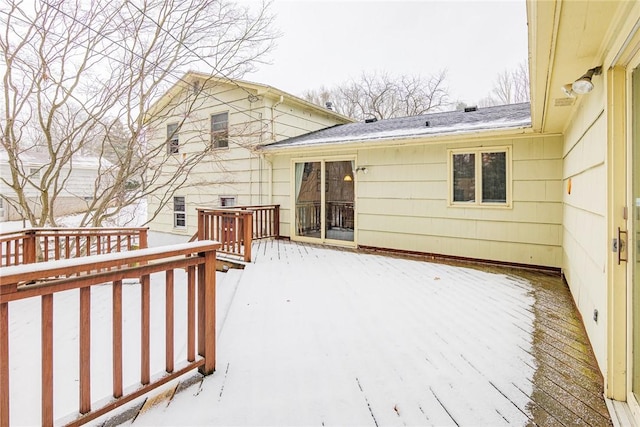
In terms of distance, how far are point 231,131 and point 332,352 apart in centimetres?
726

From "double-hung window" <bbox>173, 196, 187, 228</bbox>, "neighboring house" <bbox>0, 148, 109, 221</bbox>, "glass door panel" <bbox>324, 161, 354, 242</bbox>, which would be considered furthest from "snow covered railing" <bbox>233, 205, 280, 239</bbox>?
"double-hung window" <bbox>173, 196, 187, 228</bbox>

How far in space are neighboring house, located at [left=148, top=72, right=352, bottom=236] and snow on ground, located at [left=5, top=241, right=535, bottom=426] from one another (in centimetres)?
439

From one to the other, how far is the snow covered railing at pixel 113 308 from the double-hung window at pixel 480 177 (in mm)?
4700

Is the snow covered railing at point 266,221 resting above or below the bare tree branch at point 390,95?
below

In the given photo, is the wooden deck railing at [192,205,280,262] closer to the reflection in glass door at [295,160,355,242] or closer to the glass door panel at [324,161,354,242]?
the reflection in glass door at [295,160,355,242]

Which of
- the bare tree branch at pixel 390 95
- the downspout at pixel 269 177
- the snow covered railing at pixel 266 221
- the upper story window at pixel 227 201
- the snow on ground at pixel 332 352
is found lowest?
the snow on ground at pixel 332 352

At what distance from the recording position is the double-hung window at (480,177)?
5258mm

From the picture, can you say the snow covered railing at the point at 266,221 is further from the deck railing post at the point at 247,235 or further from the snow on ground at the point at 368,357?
the snow on ground at the point at 368,357

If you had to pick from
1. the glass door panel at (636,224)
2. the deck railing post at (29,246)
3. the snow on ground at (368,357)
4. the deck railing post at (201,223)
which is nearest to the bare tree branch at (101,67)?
the deck railing post at (29,246)

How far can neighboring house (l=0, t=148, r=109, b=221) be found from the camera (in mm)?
6120

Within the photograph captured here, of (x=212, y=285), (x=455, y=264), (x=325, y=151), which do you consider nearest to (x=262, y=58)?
(x=325, y=151)

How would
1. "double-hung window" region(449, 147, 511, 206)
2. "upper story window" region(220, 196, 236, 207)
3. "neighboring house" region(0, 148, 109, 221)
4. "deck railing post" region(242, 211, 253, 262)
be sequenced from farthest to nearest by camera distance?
"upper story window" region(220, 196, 236, 207) < "neighboring house" region(0, 148, 109, 221) < "deck railing post" region(242, 211, 253, 262) < "double-hung window" region(449, 147, 511, 206)

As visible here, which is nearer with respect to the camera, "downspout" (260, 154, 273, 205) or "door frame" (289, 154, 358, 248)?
"door frame" (289, 154, 358, 248)

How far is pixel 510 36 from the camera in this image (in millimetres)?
13297
